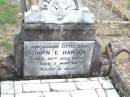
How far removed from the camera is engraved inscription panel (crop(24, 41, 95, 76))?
5.24m

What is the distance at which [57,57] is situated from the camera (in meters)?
5.39

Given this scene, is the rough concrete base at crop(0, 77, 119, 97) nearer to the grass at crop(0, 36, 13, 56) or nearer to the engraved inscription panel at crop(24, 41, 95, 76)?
the engraved inscription panel at crop(24, 41, 95, 76)

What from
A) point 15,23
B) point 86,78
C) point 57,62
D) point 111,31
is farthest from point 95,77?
point 15,23

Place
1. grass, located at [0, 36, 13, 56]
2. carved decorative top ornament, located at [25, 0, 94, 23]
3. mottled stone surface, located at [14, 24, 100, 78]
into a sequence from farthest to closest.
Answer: grass, located at [0, 36, 13, 56] → mottled stone surface, located at [14, 24, 100, 78] → carved decorative top ornament, located at [25, 0, 94, 23]

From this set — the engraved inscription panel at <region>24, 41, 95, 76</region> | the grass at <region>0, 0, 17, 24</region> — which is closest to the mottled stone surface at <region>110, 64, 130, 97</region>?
the engraved inscription panel at <region>24, 41, 95, 76</region>

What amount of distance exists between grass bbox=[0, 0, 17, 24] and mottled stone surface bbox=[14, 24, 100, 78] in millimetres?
2346

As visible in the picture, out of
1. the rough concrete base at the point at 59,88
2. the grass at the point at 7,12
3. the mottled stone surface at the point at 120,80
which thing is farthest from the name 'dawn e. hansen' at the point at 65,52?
the grass at the point at 7,12

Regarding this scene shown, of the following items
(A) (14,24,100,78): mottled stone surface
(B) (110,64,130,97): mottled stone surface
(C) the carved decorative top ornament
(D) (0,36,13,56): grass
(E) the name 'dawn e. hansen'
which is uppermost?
(C) the carved decorative top ornament

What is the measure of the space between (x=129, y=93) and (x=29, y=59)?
171cm

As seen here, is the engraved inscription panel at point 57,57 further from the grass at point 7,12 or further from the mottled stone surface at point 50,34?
the grass at point 7,12

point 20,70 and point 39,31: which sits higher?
point 39,31

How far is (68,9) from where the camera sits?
503 centimetres

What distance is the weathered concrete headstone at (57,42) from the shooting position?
16.4ft

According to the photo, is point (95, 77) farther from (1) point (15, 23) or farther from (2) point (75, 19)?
(1) point (15, 23)
